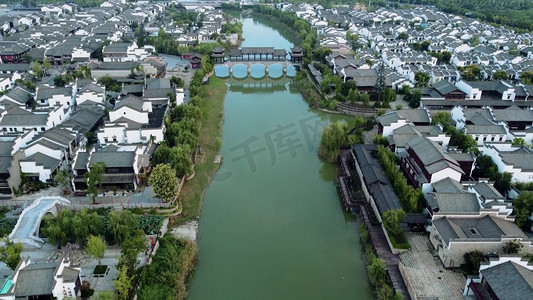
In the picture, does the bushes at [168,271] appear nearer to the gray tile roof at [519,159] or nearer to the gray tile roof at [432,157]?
the gray tile roof at [432,157]

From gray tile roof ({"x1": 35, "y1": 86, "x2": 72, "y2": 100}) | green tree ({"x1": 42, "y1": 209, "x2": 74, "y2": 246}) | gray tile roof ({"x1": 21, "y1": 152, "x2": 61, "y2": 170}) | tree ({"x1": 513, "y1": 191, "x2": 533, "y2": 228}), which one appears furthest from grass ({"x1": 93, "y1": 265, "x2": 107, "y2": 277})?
gray tile roof ({"x1": 35, "y1": 86, "x2": 72, "y2": 100})

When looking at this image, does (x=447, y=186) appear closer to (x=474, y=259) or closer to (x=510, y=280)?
(x=474, y=259)

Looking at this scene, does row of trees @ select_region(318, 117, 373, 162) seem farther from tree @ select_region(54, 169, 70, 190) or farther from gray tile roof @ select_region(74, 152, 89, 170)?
tree @ select_region(54, 169, 70, 190)

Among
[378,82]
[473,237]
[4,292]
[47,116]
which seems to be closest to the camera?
[4,292]

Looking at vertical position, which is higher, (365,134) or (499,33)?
(499,33)

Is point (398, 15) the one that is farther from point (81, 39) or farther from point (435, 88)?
point (81, 39)

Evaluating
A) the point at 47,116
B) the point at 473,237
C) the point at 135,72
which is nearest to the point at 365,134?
the point at 473,237
